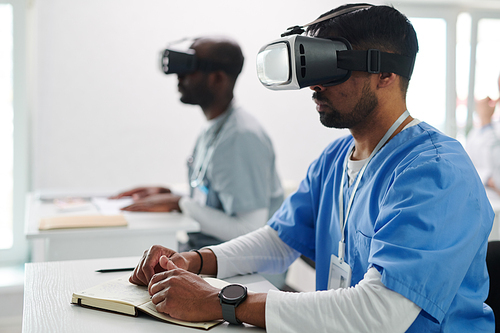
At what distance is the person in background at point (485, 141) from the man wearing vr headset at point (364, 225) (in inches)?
102

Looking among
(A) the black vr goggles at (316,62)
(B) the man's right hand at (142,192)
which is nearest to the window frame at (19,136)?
(B) the man's right hand at (142,192)

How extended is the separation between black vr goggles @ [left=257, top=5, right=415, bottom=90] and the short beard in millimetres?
55

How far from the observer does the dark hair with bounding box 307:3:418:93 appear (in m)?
1.00

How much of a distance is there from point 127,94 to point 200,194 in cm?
110

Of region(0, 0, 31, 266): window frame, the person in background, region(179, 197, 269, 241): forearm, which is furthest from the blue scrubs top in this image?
the person in background

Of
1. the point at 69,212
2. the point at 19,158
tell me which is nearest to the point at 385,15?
the point at 69,212

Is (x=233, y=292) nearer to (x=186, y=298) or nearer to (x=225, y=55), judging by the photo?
(x=186, y=298)

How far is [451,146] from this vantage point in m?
0.90

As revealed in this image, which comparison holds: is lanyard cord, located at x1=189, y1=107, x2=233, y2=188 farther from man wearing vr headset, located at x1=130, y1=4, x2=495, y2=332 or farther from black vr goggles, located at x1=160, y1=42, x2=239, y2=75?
man wearing vr headset, located at x1=130, y1=4, x2=495, y2=332

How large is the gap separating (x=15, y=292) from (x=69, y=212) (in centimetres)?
94

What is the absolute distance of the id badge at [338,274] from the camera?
101 cm

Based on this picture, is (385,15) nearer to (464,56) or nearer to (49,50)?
(49,50)

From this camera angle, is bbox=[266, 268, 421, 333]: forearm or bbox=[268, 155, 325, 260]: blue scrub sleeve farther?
bbox=[268, 155, 325, 260]: blue scrub sleeve

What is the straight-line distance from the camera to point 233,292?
0.85m
